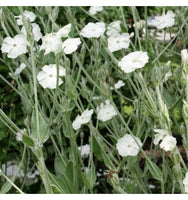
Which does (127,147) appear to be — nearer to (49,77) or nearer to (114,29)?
(49,77)

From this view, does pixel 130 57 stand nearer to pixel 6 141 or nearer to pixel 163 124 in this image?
pixel 163 124

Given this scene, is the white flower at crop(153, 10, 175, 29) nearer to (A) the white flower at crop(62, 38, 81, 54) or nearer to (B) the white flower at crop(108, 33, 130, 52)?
(B) the white flower at crop(108, 33, 130, 52)

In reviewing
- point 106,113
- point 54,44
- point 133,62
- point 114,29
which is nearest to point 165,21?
point 114,29

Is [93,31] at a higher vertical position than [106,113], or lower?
higher

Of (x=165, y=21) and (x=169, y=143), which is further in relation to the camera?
(x=165, y=21)

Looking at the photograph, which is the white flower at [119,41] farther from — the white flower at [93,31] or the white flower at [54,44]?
the white flower at [54,44]

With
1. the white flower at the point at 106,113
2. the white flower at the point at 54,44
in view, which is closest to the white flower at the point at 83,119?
the white flower at the point at 106,113

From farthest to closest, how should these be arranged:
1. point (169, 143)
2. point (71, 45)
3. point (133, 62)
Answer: point (71, 45) → point (133, 62) → point (169, 143)

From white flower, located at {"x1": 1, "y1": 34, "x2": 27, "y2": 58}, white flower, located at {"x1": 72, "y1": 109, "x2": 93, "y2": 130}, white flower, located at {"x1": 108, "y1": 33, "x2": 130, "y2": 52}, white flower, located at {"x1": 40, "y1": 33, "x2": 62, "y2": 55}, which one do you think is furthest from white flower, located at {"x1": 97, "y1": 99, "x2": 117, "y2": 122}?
white flower, located at {"x1": 40, "y1": 33, "x2": 62, "y2": 55}
